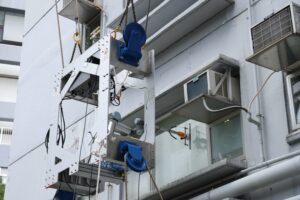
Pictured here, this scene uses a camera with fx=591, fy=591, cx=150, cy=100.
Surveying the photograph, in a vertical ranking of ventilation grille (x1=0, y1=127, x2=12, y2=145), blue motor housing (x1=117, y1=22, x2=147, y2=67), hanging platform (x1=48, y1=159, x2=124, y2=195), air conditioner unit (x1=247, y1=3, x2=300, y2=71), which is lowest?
hanging platform (x1=48, y1=159, x2=124, y2=195)

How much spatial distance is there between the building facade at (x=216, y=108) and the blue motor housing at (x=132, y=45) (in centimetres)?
77

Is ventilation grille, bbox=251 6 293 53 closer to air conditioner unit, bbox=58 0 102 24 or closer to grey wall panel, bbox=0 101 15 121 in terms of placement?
air conditioner unit, bbox=58 0 102 24

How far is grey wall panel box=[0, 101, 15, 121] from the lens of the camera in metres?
25.2

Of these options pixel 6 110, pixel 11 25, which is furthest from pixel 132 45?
pixel 6 110

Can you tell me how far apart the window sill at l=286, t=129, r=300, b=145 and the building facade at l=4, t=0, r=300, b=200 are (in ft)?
0.03

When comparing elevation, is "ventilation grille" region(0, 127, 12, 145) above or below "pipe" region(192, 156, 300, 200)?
above

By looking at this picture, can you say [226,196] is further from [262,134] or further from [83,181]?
[83,181]

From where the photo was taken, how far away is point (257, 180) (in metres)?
5.98

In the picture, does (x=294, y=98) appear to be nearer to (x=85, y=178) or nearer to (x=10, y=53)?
(x=85, y=178)

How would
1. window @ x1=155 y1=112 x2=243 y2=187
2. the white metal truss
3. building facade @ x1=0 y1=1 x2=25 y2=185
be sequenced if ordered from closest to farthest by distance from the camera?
the white metal truss < window @ x1=155 y1=112 x2=243 y2=187 < building facade @ x1=0 y1=1 x2=25 y2=185

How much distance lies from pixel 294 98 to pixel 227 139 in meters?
1.13

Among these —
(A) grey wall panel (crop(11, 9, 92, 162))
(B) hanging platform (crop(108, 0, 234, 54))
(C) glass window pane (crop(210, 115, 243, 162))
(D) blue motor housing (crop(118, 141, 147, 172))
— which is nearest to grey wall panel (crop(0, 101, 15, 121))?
(A) grey wall panel (crop(11, 9, 92, 162))

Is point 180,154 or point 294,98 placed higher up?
point 294,98

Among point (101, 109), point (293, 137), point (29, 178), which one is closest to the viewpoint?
point (293, 137)
